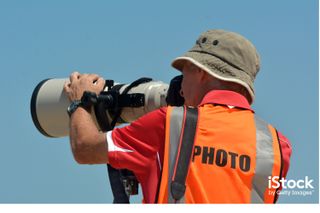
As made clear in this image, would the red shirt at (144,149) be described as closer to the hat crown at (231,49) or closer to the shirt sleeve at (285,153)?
the hat crown at (231,49)

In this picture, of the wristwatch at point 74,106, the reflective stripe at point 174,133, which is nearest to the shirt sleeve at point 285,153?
the reflective stripe at point 174,133

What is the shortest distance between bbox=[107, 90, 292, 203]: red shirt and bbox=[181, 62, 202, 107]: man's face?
19.6 inches

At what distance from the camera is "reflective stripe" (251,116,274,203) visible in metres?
5.47

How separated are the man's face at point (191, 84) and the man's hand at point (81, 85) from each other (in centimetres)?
94

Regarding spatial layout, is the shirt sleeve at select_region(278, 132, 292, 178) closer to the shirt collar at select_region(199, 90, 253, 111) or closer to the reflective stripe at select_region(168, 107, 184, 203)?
the shirt collar at select_region(199, 90, 253, 111)

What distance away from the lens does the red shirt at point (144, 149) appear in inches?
213

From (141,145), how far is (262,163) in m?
0.94

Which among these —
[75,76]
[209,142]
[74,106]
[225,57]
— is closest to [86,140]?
Result: [74,106]

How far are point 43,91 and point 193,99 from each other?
91.9 inches

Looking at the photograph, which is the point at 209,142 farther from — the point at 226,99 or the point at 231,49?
the point at 231,49

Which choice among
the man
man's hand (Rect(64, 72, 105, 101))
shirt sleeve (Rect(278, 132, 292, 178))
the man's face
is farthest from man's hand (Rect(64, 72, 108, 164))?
shirt sleeve (Rect(278, 132, 292, 178))

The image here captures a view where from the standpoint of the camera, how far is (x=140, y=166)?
545 centimetres

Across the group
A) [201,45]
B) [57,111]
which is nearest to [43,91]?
[57,111]
